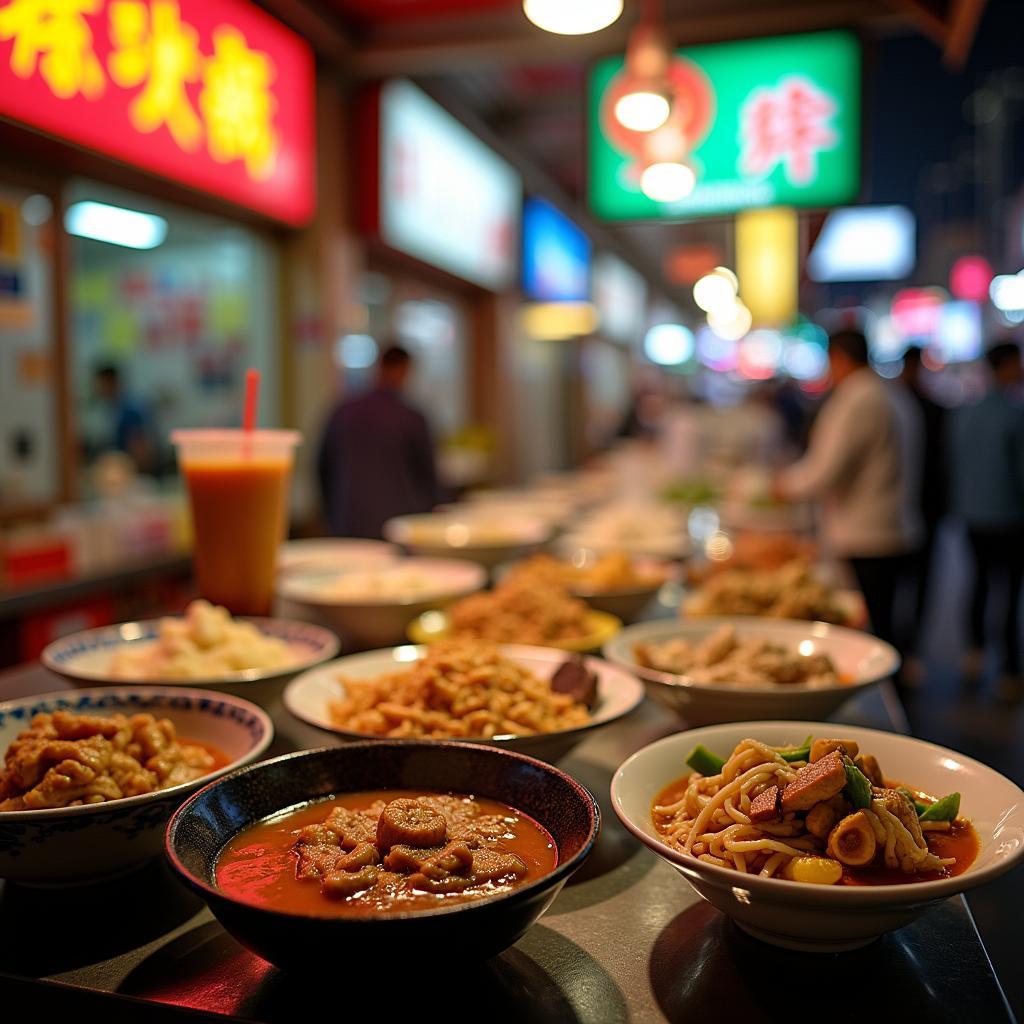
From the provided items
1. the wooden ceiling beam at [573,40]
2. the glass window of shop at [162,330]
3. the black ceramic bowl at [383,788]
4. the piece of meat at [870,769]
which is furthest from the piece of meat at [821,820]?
the glass window of shop at [162,330]

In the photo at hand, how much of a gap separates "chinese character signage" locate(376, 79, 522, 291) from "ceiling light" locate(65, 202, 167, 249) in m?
1.66

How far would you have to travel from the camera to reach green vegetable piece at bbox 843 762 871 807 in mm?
1013

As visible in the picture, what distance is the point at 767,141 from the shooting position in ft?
16.2

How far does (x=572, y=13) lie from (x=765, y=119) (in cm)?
230

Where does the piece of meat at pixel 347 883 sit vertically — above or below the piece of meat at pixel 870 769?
below

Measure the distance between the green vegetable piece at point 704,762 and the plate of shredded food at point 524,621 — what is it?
2.72 feet

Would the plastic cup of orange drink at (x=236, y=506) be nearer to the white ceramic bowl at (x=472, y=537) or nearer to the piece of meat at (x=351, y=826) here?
the white ceramic bowl at (x=472, y=537)

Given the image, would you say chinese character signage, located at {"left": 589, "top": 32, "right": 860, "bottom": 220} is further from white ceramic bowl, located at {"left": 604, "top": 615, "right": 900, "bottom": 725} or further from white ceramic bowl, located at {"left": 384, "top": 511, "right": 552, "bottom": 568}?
white ceramic bowl, located at {"left": 604, "top": 615, "right": 900, "bottom": 725}

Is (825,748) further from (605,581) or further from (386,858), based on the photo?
(605,581)

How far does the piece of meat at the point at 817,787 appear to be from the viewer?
1006 mm

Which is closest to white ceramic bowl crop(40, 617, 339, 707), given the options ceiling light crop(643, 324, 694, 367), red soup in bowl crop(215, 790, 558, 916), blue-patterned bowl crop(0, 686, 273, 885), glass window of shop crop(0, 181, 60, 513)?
blue-patterned bowl crop(0, 686, 273, 885)

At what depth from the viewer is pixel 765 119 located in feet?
16.2

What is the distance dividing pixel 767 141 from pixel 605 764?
13.8ft

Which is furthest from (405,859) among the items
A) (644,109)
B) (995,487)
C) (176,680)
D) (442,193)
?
(442,193)
